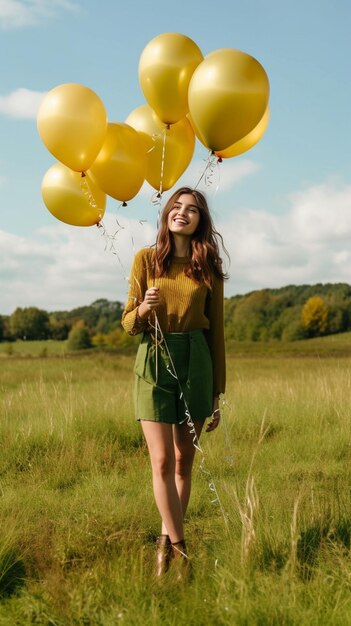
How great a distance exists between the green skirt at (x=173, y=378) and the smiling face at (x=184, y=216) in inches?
21.2

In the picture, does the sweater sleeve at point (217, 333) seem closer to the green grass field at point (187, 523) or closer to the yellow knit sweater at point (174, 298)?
the yellow knit sweater at point (174, 298)

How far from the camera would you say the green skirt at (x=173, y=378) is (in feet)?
11.2

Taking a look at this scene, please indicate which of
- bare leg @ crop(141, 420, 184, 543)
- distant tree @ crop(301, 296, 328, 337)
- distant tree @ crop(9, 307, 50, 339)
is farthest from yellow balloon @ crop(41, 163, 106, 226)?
distant tree @ crop(9, 307, 50, 339)

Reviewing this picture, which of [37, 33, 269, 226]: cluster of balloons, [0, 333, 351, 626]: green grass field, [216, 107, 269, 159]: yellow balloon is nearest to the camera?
[0, 333, 351, 626]: green grass field

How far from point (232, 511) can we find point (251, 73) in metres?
2.68

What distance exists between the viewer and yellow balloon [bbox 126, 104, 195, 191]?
423 centimetres

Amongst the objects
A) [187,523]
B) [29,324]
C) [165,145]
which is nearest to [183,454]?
[187,523]

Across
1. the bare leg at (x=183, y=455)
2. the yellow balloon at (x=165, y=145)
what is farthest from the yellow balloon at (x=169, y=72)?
the bare leg at (x=183, y=455)

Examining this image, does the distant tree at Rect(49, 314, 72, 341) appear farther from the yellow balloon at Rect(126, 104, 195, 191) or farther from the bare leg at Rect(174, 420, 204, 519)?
the bare leg at Rect(174, 420, 204, 519)

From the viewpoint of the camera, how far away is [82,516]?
4180mm

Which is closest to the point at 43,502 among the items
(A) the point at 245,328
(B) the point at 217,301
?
(B) the point at 217,301

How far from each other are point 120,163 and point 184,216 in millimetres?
781

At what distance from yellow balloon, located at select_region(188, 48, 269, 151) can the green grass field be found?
1951 millimetres

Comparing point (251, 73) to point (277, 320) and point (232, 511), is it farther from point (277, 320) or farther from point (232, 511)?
point (277, 320)
